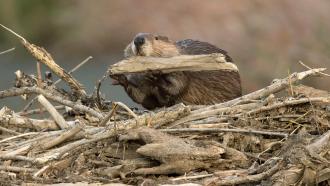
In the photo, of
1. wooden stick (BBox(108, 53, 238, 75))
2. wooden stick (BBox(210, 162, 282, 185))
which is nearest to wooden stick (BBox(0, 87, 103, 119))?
wooden stick (BBox(108, 53, 238, 75))

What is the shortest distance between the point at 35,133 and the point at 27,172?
0.49 meters

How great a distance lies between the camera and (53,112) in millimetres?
6324

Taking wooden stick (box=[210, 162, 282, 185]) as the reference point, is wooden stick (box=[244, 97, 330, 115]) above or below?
above

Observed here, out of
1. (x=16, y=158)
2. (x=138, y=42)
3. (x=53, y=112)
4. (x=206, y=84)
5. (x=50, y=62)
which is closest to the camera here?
(x=16, y=158)

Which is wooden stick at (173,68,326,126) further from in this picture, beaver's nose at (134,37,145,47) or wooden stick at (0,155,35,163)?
wooden stick at (0,155,35,163)

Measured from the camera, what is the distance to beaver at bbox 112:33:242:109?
6812mm

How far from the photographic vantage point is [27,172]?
18.8 feet

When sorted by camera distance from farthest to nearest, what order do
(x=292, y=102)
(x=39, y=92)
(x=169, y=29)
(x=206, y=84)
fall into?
(x=169, y=29) → (x=206, y=84) → (x=39, y=92) → (x=292, y=102)

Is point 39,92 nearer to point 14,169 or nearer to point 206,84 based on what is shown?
point 14,169

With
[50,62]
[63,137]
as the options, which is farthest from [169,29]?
[63,137]

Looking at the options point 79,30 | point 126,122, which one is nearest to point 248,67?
point 79,30

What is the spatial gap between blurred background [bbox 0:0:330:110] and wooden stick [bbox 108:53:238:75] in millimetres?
6067

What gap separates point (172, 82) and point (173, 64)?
347 mm

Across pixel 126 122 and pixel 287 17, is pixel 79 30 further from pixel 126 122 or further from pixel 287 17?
pixel 126 122
